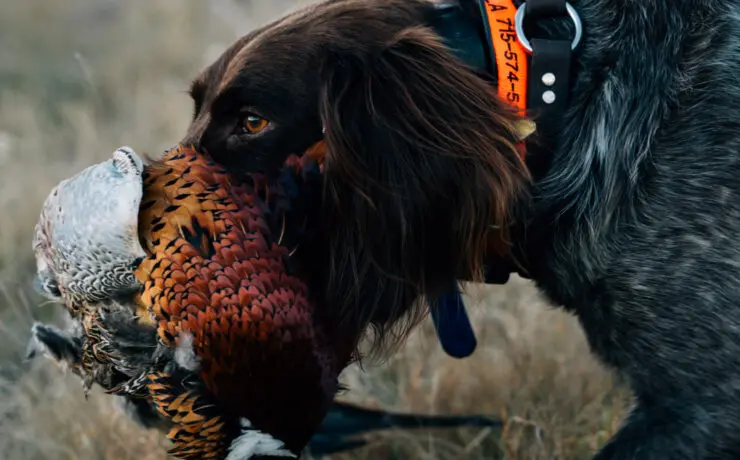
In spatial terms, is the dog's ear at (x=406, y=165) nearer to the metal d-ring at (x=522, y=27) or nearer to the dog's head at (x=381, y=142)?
the dog's head at (x=381, y=142)

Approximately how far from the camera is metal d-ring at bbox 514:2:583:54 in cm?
217

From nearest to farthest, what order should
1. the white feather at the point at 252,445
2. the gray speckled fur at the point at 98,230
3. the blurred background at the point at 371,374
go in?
the gray speckled fur at the point at 98,230
the white feather at the point at 252,445
the blurred background at the point at 371,374

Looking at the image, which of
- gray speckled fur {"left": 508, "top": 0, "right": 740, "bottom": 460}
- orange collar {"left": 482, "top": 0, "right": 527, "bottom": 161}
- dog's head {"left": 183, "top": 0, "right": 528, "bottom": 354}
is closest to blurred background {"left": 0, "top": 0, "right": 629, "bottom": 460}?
gray speckled fur {"left": 508, "top": 0, "right": 740, "bottom": 460}

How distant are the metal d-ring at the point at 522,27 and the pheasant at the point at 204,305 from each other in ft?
1.75

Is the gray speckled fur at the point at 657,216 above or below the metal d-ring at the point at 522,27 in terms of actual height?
below

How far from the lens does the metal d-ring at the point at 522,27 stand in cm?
217

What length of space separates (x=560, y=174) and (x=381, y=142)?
0.42 meters

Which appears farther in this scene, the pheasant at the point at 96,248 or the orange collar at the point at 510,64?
the orange collar at the point at 510,64

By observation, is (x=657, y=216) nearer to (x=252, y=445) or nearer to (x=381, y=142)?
(x=381, y=142)

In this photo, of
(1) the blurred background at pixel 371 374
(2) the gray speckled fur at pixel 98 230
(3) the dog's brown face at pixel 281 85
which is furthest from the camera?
(1) the blurred background at pixel 371 374

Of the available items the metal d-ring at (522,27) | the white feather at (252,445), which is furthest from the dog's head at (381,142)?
the white feather at (252,445)

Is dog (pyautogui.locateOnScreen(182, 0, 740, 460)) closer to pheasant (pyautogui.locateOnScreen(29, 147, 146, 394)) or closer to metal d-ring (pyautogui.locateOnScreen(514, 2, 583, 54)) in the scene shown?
metal d-ring (pyautogui.locateOnScreen(514, 2, 583, 54))

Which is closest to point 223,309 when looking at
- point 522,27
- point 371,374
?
point 522,27

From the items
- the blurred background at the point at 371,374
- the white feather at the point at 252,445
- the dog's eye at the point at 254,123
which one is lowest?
the blurred background at the point at 371,374
